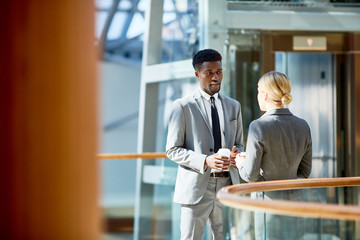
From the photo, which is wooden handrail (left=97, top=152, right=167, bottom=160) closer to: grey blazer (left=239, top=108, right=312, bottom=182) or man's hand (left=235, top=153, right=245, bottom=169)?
man's hand (left=235, top=153, right=245, bottom=169)

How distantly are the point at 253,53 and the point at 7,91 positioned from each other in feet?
→ 19.8

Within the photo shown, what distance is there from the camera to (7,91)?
1024 millimetres

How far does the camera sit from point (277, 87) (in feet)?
10.4

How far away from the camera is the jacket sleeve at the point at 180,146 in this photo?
130 inches

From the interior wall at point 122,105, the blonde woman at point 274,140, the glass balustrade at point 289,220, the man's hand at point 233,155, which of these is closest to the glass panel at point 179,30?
the man's hand at point 233,155

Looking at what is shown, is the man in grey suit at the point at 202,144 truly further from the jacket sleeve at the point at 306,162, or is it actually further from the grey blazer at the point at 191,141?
the jacket sleeve at the point at 306,162

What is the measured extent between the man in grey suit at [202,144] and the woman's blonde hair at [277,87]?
0.39m

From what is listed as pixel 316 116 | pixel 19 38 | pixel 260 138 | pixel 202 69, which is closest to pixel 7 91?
pixel 19 38

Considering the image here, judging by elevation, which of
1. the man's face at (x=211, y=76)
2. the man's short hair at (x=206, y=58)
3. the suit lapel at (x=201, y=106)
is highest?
the man's short hair at (x=206, y=58)

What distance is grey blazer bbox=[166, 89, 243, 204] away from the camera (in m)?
3.38

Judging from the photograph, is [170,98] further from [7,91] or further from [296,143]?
[7,91]

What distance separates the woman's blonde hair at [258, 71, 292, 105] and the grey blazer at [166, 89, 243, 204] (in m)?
0.44

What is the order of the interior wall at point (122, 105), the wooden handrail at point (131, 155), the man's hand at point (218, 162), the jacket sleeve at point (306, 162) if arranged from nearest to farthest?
the man's hand at point (218, 162)
the jacket sleeve at point (306, 162)
the wooden handrail at point (131, 155)
the interior wall at point (122, 105)

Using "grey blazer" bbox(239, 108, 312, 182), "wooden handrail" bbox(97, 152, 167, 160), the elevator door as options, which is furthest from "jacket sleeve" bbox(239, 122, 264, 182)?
the elevator door
